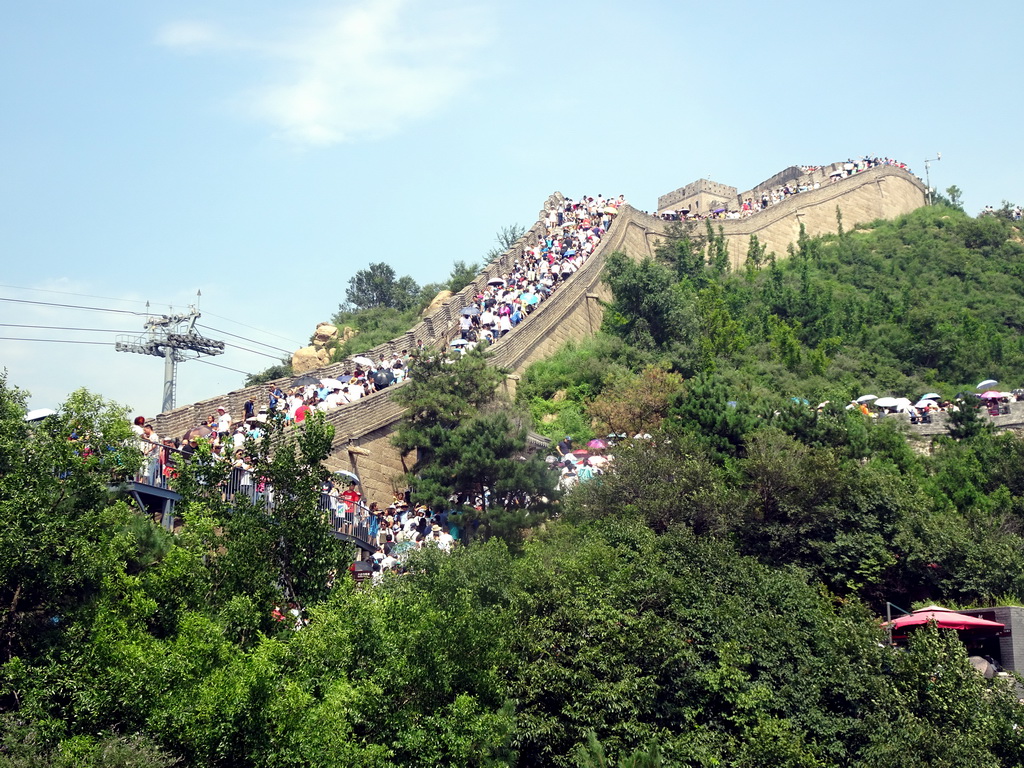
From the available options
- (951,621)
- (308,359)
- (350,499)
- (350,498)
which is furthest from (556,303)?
(951,621)

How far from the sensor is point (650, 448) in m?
24.4

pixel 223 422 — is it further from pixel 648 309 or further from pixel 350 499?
pixel 648 309

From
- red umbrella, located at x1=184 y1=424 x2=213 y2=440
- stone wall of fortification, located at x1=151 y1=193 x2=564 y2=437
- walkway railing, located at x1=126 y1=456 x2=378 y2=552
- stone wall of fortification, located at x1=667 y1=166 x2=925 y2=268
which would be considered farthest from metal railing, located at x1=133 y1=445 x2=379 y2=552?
stone wall of fortification, located at x1=667 y1=166 x2=925 y2=268

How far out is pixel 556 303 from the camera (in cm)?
3612

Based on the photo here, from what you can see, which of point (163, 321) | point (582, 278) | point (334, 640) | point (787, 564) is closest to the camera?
point (334, 640)

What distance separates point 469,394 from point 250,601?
1276cm

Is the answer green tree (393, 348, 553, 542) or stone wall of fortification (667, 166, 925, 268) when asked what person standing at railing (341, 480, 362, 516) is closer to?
green tree (393, 348, 553, 542)

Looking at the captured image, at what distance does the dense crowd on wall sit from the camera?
2093 inches

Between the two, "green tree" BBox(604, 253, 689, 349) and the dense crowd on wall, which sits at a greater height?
the dense crowd on wall

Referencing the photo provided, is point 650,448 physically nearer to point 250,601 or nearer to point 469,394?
point 469,394

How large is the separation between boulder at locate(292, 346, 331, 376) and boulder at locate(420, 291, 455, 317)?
157 inches

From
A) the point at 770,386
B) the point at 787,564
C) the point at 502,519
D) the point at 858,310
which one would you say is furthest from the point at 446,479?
the point at 858,310

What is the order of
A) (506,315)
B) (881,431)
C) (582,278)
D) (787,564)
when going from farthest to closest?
(582,278) < (506,315) < (881,431) < (787,564)

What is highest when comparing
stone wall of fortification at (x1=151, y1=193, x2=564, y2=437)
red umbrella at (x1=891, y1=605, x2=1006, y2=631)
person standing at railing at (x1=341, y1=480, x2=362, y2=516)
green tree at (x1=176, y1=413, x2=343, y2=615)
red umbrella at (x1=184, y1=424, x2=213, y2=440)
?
stone wall of fortification at (x1=151, y1=193, x2=564, y2=437)
